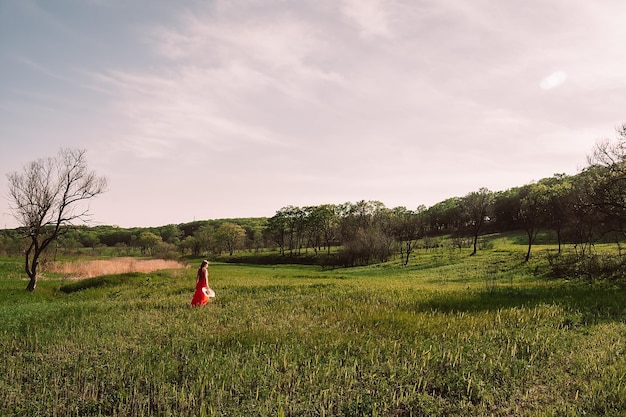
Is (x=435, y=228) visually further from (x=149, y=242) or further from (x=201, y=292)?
(x=201, y=292)

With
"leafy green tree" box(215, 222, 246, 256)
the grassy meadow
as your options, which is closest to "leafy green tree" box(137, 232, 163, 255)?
"leafy green tree" box(215, 222, 246, 256)

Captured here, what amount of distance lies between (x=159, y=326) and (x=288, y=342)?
203 inches

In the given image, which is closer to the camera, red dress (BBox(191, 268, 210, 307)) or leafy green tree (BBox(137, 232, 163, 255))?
red dress (BBox(191, 268, 210, 307))

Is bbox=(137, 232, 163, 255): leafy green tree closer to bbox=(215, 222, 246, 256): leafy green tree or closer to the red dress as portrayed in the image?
bbox=(215, 222, 246, 256): leafy green tree

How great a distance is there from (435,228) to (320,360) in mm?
132386

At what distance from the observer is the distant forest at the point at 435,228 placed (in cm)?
2848

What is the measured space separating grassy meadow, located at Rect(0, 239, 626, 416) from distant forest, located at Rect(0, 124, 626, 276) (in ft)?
52.4

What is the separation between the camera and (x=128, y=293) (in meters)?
25.6

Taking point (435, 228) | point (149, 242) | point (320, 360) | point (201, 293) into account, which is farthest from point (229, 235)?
point (320, 360)

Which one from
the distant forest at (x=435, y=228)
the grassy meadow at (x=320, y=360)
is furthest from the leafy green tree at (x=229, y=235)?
the grassy meadow at (x=320, y=360)

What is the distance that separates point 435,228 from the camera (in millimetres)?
133875

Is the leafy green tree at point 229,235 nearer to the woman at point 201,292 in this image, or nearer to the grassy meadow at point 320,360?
the woman at point 201,292

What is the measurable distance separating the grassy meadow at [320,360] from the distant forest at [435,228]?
16.0 meters

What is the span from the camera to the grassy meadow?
675cm
